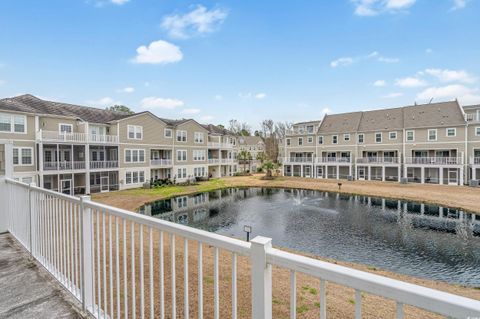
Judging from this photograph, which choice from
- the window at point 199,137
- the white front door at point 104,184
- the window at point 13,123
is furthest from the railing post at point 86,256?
the window at point 199,137

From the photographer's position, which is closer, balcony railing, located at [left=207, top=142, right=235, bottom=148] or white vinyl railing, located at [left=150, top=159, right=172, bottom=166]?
white vinyl railing, located at [left=150, top=159, right=172, bottom=166]

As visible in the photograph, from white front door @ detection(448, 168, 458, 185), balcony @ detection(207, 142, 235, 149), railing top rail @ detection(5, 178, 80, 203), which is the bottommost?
white front door @ detection(448, 168, 458, 185)

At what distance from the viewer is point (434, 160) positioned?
28078 mm

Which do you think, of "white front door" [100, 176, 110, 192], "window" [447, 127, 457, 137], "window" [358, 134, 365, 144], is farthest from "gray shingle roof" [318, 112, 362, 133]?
"white front door" [100, 176, 110, 192]

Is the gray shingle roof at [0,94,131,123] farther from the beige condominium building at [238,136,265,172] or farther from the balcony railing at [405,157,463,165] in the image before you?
the beige condominium building at [238,136,265,172]

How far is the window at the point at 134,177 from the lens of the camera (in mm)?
26109

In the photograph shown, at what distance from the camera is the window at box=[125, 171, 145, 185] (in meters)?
26.1

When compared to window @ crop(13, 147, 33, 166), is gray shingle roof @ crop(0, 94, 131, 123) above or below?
above

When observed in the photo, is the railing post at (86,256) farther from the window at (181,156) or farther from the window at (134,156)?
the window at (181,156)

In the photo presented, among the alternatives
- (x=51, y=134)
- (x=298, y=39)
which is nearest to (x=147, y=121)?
(x=51, y=134)

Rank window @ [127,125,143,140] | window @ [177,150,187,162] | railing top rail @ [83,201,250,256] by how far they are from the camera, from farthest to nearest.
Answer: window @ [177,150,187,162], window @ [127,125,143,140], railing top rail @ [83,201,250,256]

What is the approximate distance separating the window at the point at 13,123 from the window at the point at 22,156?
1.39 metres

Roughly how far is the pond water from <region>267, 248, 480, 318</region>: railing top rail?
10136 mm

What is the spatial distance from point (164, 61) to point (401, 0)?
2147cm
